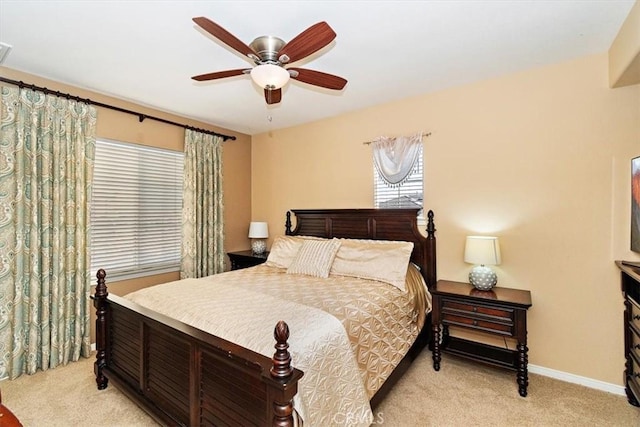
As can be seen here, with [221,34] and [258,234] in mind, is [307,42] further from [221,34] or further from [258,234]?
[258,234]

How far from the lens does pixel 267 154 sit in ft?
14.9

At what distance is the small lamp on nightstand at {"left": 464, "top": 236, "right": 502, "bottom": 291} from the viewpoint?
2545 mm

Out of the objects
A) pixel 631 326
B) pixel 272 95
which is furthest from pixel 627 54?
pixel 272 95

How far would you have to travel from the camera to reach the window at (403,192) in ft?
10.6

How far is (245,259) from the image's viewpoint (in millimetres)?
4023

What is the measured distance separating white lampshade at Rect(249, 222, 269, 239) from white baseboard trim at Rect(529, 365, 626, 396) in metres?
3.26

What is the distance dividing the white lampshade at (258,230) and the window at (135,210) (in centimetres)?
93

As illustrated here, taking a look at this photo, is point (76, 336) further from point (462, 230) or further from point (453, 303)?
point (462, 230)

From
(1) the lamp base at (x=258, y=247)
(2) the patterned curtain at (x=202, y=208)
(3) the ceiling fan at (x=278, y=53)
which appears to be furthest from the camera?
(1) the lamp base at (x=258, y=247)

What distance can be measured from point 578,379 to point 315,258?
236 cm

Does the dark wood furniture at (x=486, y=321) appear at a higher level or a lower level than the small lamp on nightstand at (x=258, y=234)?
lower

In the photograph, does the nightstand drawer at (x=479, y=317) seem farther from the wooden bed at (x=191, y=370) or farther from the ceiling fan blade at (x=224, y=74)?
the ceiling fan blade at (x=224, y=74)

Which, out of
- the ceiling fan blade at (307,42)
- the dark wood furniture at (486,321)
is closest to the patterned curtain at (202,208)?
the ceiling fan blade at (307,42)

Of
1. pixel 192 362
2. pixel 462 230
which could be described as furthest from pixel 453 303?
pixel 192 362
